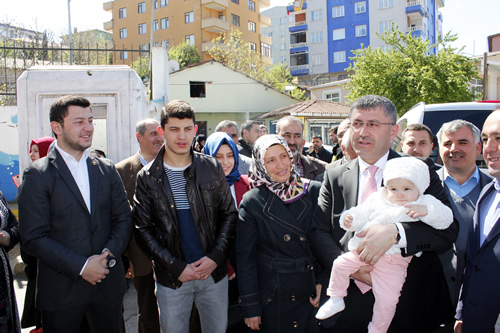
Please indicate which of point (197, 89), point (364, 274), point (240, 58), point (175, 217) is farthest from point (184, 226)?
point (240, 58)

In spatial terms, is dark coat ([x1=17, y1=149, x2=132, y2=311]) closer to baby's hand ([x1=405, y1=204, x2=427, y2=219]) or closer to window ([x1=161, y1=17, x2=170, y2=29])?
baby's hand ([x1=405, y1=204, x2=427, y2=219])

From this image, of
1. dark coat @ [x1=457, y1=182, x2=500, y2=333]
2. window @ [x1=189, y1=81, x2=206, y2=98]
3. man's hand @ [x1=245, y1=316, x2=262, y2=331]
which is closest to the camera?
dark coat @ [x1=457, y1=182, x2=500, y2=333]

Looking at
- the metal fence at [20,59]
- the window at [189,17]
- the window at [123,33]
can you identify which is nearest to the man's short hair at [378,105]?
the metal fence at [20,59]

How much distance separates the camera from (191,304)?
2.77 metres

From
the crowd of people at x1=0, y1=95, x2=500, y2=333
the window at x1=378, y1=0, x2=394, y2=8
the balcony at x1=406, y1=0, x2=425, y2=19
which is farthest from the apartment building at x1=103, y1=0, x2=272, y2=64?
the crowd of people at x1=0, y1=95, x2=500, y2=333

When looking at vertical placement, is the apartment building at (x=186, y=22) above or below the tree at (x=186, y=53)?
above

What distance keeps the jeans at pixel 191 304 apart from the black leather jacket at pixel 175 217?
0.07 metres

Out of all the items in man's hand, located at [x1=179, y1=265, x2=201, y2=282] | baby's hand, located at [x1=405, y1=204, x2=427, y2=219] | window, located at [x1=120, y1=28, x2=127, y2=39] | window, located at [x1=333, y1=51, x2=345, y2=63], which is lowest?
man's hand, located at [x1=179, y1=265, x2=201, y2=282]

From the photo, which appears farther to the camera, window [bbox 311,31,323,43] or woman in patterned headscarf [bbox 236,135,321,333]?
window [bbox 311,31,323,43]

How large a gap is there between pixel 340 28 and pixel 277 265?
169ft

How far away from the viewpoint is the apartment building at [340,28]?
4481 centimetres

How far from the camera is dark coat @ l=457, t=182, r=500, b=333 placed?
1988 mm

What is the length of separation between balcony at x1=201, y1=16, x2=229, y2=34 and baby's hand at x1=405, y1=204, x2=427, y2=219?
134ft

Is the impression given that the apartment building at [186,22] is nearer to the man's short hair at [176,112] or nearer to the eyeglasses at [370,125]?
the man's short hair at [176,112]
